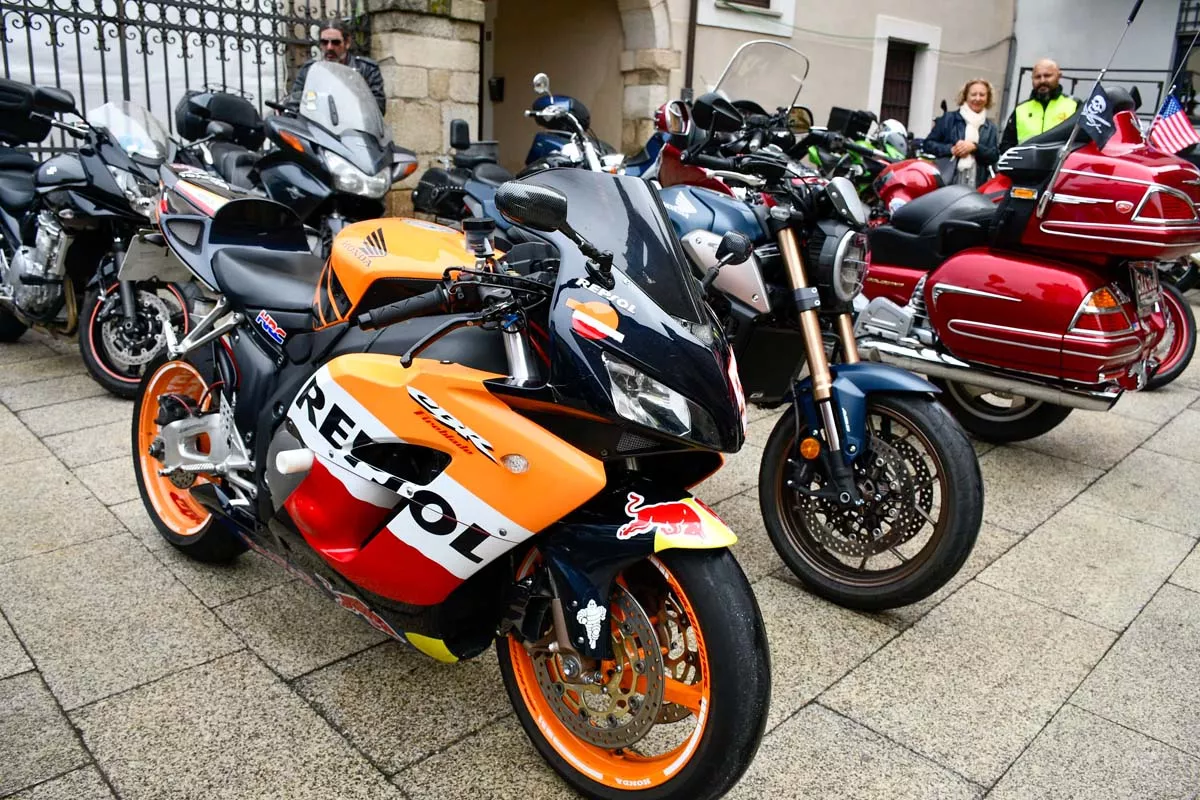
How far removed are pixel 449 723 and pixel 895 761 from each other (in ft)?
3.57

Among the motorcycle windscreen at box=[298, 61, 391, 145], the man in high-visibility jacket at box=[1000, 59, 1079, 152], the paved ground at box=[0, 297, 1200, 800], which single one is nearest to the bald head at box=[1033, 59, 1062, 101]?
the man in high-visibility jacket at box=[1000, 59, 1079, 152]

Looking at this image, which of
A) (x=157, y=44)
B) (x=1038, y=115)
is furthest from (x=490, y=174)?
(x=1038, y=115)

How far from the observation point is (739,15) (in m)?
11.7

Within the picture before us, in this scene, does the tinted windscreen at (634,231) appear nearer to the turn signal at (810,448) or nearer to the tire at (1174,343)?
the turn signal at (810,448)

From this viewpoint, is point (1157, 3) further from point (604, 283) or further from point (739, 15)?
point (604, 283)

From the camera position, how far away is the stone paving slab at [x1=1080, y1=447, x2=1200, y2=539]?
4.12 meters

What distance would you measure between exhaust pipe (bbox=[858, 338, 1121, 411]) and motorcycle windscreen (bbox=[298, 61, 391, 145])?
9.35 ft

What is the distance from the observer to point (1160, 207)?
394 cm

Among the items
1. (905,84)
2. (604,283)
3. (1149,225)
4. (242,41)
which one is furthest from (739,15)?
(604,283)

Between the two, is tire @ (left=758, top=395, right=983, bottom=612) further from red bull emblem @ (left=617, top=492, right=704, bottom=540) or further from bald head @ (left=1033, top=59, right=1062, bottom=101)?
bald head @ (left=1033, top=59, right=1062, bottom=101)

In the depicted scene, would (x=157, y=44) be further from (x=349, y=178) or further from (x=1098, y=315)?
(x=1098, y=315)

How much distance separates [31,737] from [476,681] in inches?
41.5

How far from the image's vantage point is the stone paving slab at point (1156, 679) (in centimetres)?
263

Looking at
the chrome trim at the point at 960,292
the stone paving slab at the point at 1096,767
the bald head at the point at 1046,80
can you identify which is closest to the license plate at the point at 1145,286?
the chrome trim at the point at 960,292
